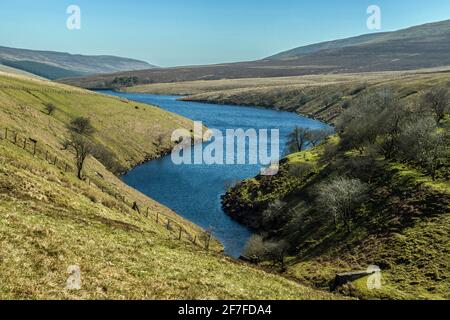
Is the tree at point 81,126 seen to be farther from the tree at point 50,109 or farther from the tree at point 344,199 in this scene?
the tree at point 344,199

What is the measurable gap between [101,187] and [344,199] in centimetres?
3710

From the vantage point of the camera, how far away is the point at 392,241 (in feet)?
187

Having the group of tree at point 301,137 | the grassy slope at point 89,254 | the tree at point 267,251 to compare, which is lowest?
the tree at point 267,251

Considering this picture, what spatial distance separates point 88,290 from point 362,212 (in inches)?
2030

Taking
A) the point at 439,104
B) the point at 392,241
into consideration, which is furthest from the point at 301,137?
the point at 392,241

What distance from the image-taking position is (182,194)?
103812 mm

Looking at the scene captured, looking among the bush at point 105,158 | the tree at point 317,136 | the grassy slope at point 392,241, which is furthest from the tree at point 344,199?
the tree at point 317,136

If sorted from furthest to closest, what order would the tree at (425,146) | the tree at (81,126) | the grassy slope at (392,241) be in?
the tree at (81,126) < the tree at (425,146) < the grassy slope at (392,241)

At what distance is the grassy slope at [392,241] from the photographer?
4669 centimetres

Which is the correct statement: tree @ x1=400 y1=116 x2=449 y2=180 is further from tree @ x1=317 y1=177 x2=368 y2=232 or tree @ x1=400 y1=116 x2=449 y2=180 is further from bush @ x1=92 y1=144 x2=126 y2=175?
bush @ x1=92 y1=144 x2=126 y2=175

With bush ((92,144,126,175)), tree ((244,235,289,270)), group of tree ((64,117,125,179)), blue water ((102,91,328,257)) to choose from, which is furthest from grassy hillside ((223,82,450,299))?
group of tree ((64,117,125,179))

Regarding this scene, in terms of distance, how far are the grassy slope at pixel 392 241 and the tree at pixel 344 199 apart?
172 centimetres
